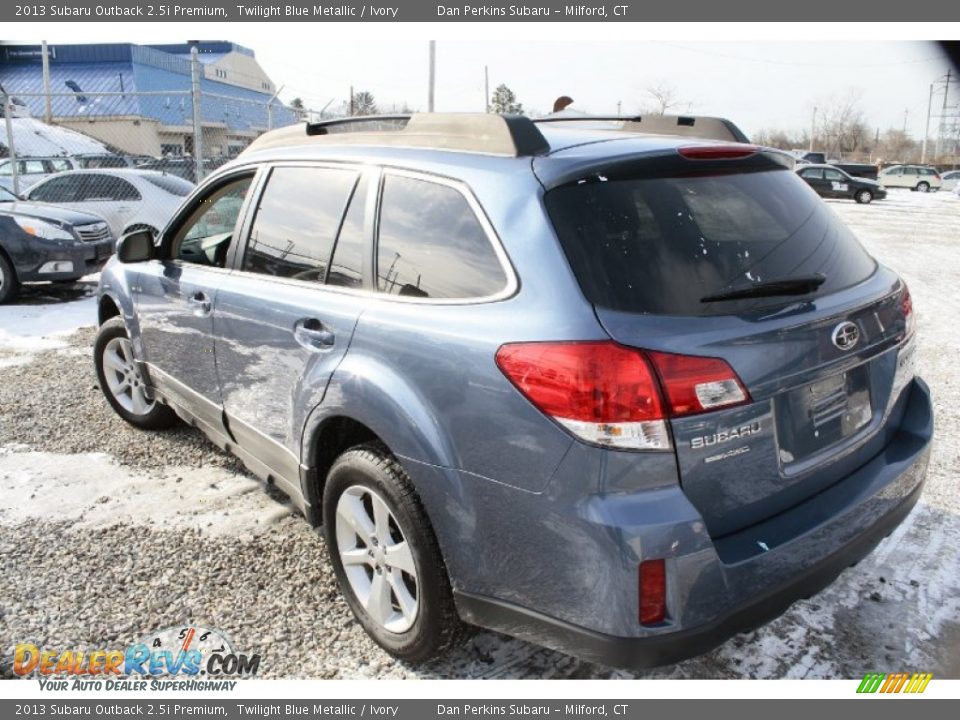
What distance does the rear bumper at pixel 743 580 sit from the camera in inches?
76.8

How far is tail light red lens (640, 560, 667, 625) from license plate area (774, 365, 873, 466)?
55cm

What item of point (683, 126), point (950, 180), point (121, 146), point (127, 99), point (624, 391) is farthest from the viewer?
point (127, 99)

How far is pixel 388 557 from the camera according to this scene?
8.39ft

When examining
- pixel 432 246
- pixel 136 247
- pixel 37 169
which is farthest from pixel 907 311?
pixel 37 169

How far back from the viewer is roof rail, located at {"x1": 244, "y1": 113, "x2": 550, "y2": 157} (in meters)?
2.38

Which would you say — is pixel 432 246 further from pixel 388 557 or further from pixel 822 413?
pixel 822 413

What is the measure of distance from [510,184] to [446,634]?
1463 mm

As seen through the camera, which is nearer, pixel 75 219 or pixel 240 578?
pixel 240 578

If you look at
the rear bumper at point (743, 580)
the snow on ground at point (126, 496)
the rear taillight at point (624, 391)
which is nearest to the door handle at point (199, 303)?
the snow on ground at point (126, 496)

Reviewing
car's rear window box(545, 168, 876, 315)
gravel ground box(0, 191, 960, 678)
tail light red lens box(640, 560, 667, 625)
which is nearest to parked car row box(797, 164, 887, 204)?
gravel ground box(0, 191, 960, 678)

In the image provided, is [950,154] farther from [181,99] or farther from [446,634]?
[446,634]

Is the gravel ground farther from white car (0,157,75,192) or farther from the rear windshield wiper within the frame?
white car (0,157,75,192)

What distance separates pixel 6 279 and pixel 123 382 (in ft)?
16.7

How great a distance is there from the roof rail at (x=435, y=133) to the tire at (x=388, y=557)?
1.09m
